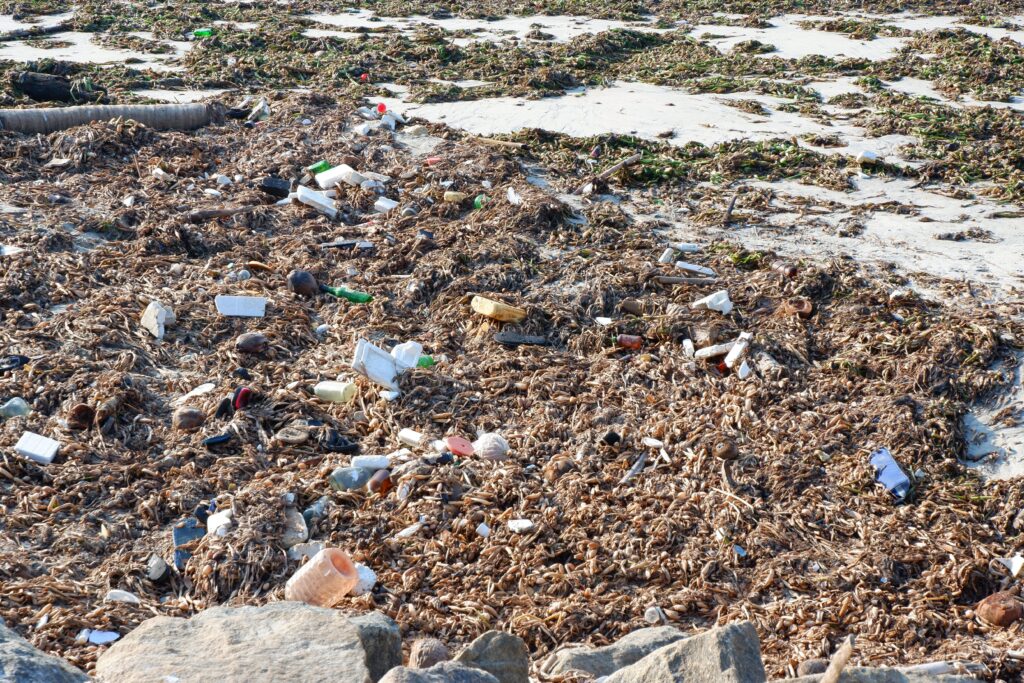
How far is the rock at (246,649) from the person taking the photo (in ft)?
8.00

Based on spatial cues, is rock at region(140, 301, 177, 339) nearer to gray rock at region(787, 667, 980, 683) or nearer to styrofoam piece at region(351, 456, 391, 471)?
styrofoam piece at region(351, 456, 391, 471)

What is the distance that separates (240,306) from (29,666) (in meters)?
3.39

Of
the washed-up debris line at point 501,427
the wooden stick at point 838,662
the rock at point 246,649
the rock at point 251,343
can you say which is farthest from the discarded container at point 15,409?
the wooden stick at point 838,662

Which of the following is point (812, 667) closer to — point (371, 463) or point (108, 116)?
point (371, 463)

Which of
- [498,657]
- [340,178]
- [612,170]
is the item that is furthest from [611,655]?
[340,178]

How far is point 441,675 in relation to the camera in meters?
2.38

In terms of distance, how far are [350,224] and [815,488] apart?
416 centimetres

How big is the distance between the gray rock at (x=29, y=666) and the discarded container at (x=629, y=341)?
11.4ft

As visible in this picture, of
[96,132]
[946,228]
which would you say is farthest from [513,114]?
[946,228]

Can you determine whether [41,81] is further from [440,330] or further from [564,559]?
[564,559]

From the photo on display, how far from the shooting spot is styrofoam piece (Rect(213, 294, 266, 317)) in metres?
5.45

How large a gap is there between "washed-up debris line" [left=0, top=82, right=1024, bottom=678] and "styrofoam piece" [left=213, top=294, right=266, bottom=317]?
0.11 feet

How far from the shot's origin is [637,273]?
585 cm

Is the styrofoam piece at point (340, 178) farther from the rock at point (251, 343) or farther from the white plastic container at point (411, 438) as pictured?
the white plastic container at point (411, 438)
